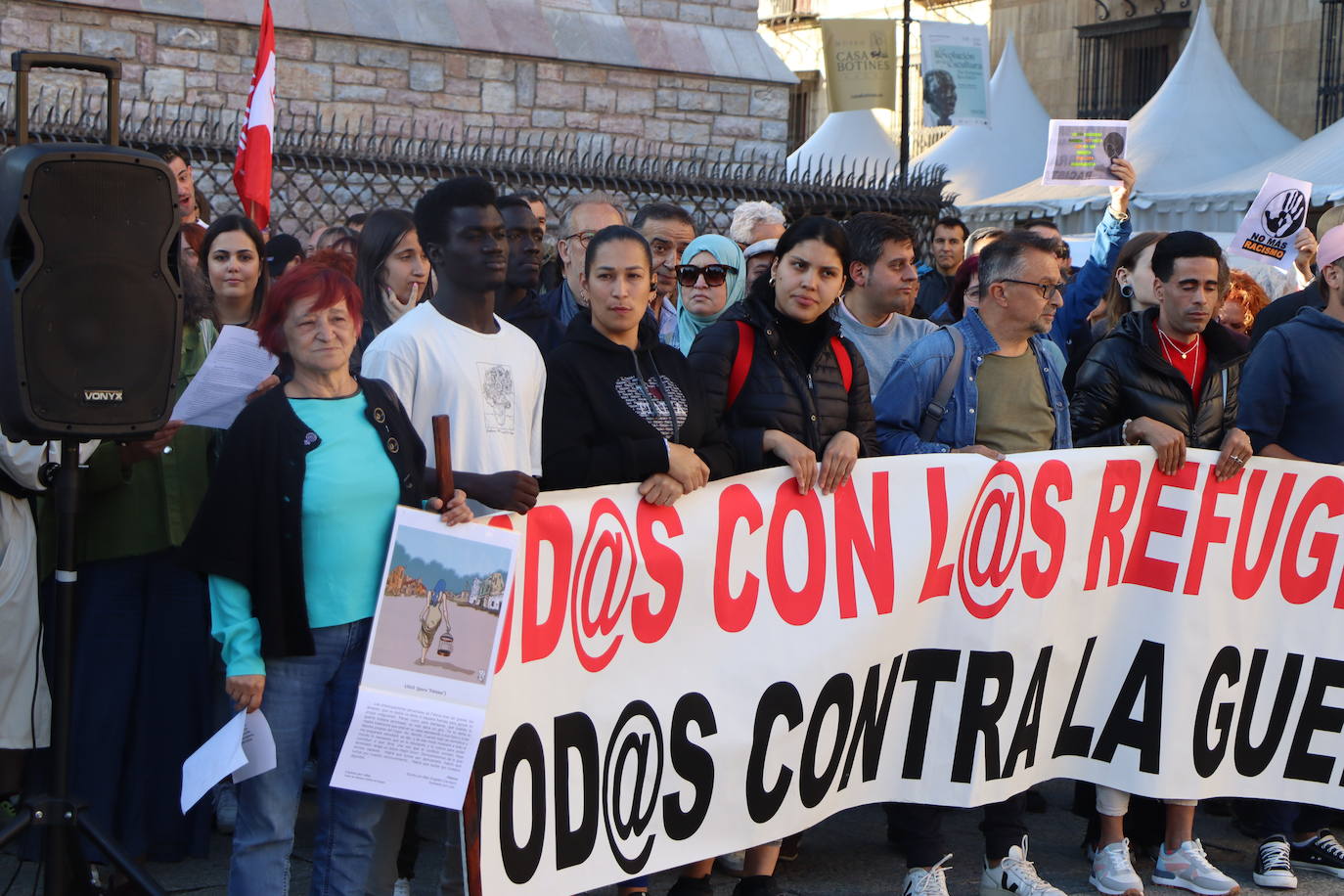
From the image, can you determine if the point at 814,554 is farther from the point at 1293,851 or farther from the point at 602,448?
the point at 1293,851

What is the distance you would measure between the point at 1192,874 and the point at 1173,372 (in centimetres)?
162

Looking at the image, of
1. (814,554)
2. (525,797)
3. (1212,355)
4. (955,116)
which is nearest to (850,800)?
(814,554)

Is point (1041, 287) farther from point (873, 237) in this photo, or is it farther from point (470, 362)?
point (470, 362)

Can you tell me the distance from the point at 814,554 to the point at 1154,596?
4.29 ft

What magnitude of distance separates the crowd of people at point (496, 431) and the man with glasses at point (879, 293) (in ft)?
0.04

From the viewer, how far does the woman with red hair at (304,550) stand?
3.73 metres

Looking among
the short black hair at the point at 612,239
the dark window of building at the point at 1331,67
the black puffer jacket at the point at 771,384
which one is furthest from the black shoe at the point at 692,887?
the dark window of building at the point at 1331,67

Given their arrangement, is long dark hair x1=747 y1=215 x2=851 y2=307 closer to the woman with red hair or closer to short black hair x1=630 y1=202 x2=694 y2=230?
the woman with red hair

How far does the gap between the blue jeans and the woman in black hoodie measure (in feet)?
2.65

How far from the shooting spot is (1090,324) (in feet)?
25.4

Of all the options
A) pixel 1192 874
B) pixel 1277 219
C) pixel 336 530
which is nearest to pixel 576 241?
pixel 336 530

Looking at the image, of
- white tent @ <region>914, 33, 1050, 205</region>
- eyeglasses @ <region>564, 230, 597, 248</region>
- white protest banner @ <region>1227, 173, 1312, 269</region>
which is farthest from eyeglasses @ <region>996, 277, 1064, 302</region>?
→ white tent @ <region>914, 33, 1050, 205</region>

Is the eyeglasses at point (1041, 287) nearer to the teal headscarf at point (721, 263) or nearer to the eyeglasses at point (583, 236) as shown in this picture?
the teal headscarf at point (721, 263)

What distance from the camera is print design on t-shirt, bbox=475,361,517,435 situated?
412cm
